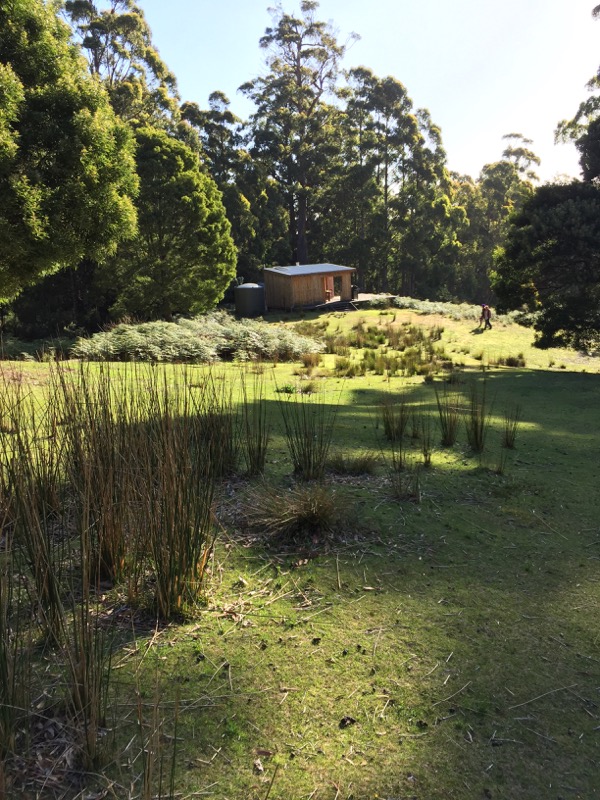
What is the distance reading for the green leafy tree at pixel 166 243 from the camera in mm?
22141

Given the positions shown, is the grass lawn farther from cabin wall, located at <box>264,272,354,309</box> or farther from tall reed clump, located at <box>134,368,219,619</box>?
cabin wall, located at <box>264,272,354,309</box>

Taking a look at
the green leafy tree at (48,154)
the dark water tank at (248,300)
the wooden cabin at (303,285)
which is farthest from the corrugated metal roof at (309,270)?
the green leafy tree at (48,154)

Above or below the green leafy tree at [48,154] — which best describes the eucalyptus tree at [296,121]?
above

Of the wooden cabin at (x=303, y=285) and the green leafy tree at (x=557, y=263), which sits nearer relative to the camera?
the green leafy tree at (x=557, y=263)

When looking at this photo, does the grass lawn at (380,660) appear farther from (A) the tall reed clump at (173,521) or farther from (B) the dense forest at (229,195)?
(B) the dense forest at (229,195)

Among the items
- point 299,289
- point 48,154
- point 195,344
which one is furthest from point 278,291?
point 48,154

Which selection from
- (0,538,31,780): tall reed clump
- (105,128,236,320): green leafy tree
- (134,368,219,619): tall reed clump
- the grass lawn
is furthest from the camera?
(105,128,236,320): green leafy tree

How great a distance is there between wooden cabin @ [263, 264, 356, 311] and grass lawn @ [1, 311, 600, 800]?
2718 centimetres

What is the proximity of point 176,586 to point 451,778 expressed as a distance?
1.27 metres

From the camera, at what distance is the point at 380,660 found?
7.92ft

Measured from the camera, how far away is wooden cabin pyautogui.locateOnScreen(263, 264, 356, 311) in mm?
31016

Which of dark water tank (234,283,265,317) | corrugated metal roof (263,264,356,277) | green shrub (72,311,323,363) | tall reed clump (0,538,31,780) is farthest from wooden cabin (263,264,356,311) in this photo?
tall reed clump (0,538,31,780)

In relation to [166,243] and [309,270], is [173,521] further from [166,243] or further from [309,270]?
[309,270]

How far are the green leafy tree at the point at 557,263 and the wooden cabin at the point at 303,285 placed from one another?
16.5 metres
